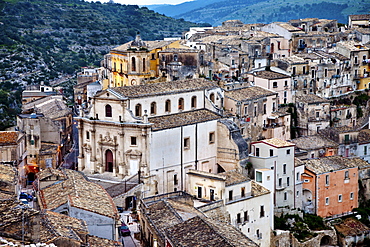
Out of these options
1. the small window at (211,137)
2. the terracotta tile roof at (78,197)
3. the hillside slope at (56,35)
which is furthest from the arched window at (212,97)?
the hillside slope at (56,35)

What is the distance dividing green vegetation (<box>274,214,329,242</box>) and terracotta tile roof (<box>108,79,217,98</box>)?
491 inches

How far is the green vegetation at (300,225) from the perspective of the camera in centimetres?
5122

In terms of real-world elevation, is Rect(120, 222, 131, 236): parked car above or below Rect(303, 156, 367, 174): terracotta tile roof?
below

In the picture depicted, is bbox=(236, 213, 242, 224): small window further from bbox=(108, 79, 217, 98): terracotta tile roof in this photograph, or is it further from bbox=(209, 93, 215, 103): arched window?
bbox=(209, 93, 215, 103): arched window

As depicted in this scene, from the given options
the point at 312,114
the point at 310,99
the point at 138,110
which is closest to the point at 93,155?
the point at 138,110

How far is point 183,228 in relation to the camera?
36.2 m

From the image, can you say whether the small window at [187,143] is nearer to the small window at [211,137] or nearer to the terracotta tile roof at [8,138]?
the small window at [211,137]

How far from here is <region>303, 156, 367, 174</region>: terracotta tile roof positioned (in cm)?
5621

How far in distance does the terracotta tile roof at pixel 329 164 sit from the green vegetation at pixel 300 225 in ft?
13.7

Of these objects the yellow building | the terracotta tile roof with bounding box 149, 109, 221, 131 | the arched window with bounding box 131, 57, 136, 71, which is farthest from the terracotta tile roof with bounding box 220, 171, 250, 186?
the arched window with bounding box 131, 57, 136, 71

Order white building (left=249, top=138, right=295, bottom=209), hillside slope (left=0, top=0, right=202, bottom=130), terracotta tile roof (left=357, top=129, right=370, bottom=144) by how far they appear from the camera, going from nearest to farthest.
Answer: white building (left=249, top=138, right=295, bottom=209) < terracotta tile roof (left=357, top=129, right=370, bottom=144) < hillside slope (left=0, top=0, right=202, bottom=130)

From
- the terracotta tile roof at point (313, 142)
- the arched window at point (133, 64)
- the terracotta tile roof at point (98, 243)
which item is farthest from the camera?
the arched window at point (133, 64)

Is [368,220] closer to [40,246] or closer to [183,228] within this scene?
[183,228]

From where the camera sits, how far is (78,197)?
3884 cm
